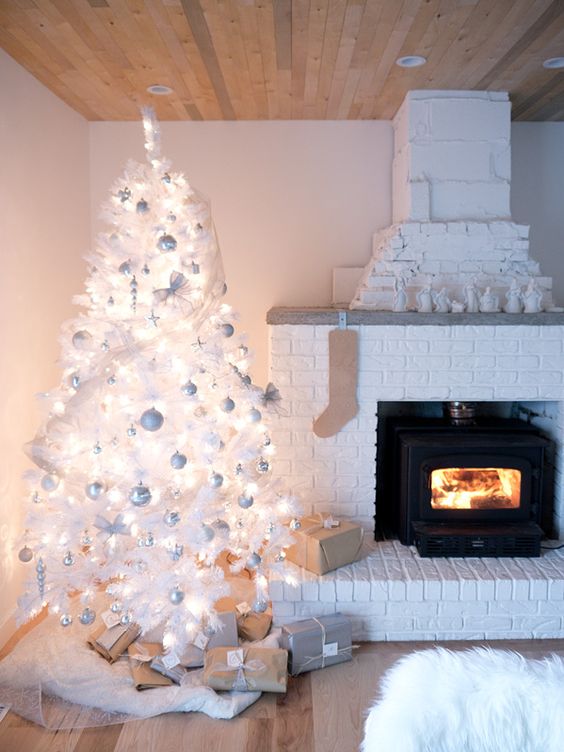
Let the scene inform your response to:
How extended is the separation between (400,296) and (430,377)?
1.36 feet

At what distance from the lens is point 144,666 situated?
2480mm

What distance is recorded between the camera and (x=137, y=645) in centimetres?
260

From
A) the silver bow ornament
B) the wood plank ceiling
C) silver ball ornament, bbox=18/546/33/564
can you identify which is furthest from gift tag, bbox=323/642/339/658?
the wood plank ceiling

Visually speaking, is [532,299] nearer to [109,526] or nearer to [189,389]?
[189,389]

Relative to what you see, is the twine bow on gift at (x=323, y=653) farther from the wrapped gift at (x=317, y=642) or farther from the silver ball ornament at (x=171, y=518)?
the silver ball ornament at (x=171, y=518)

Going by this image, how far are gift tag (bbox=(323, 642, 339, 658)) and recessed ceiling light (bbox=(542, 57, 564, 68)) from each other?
101 inches

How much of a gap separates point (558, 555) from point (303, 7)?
253 cm

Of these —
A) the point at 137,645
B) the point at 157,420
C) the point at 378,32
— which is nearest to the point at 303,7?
the point at 378,32

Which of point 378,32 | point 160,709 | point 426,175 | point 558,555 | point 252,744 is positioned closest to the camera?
point 252,744

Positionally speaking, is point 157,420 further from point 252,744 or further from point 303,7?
point 303,7

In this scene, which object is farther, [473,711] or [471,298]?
[471,298]

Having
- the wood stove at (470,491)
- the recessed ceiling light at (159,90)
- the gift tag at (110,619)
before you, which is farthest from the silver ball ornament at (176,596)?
the recessed ceiling light at (159,90)

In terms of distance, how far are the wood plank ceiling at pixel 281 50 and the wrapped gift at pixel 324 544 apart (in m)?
2.01

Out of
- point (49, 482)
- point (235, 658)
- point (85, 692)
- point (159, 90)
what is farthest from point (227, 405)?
point (159, 90)
